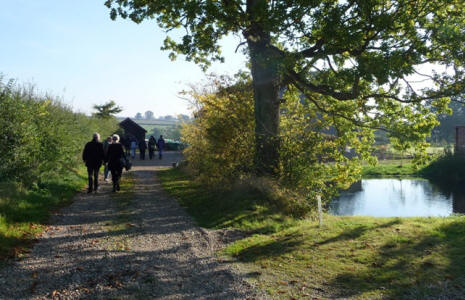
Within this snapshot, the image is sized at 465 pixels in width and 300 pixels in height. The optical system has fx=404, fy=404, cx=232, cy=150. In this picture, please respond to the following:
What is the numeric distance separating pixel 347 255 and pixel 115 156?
8530 mm

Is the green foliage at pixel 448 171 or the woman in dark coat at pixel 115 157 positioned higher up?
the woman in dark coat at pixel 115 157

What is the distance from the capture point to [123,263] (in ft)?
19.7

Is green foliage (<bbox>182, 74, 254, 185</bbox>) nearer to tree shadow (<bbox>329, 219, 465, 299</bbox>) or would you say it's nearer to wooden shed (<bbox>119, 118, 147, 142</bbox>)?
tree shadow (<bbox>329, 219, 465, 299</bbox>)

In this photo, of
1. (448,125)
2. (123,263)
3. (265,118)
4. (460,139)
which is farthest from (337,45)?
(448,125)

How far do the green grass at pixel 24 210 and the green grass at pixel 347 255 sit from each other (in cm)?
344

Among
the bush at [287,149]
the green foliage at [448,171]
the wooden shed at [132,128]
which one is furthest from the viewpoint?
the wooden shed at [132,128]

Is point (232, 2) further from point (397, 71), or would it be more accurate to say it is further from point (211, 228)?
point (211, 228)

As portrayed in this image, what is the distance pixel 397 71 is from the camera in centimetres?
928

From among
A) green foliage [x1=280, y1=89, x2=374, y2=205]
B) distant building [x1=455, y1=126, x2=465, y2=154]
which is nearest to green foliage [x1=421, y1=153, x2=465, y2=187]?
distant building [x1=455, y1=126, x2=465, y2=154]

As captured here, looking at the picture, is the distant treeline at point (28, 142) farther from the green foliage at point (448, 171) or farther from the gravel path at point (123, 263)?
the green foliage at point (448, 171)

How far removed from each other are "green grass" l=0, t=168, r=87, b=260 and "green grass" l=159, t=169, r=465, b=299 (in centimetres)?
344

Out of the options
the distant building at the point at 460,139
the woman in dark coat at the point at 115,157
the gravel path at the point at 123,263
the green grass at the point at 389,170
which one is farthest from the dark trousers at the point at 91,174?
the distant building at the point at 460,139

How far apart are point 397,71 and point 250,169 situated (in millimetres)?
4821

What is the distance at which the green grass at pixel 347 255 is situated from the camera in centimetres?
515
